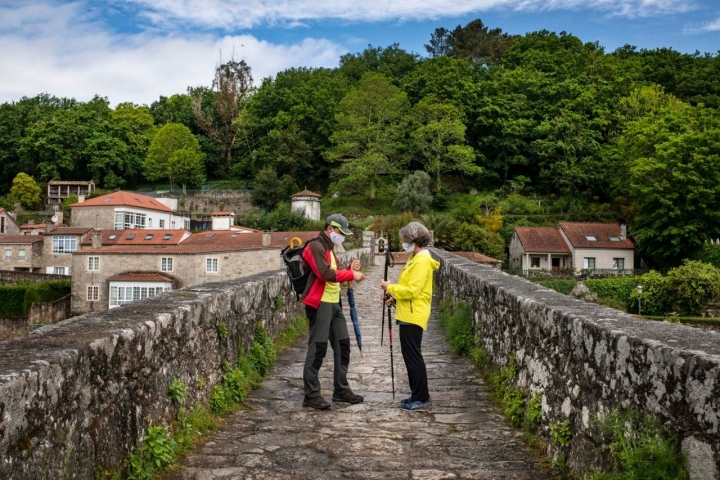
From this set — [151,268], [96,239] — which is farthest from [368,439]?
[96,239]

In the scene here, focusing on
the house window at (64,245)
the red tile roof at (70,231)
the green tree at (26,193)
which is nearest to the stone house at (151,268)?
the red tile roof at (70,231)

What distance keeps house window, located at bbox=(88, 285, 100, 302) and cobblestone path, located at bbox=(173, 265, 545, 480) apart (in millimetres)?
44514

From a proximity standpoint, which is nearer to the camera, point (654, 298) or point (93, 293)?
point (654, 298)

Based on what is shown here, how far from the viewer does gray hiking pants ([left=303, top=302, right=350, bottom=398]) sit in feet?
19.1

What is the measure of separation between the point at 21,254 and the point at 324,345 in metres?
60.7

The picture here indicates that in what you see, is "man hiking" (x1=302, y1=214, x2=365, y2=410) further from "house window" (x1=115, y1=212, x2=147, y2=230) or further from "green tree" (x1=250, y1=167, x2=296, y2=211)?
"green tree" (x1=250, y1=167, x2=296, y2=211)

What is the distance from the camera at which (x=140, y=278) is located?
46.8 metres

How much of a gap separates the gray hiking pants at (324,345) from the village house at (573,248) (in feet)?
166

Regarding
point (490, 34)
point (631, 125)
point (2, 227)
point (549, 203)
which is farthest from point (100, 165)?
point (490, 34)

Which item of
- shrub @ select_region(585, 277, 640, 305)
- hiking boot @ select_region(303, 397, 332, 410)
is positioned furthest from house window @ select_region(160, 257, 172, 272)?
hiking boot @ select_region(303, 397, 332, 410)

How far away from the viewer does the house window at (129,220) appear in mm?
64125

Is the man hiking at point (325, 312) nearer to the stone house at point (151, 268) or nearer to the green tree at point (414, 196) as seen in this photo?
the stone house at point (151, 268)

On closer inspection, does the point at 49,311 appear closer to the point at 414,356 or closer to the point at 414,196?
the point at 414,196

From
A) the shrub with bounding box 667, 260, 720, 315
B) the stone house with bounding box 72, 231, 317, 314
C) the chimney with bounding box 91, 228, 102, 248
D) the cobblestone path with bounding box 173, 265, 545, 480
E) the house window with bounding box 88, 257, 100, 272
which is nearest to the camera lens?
the cobblestone path with bounding box 173, 265, 545, 480
